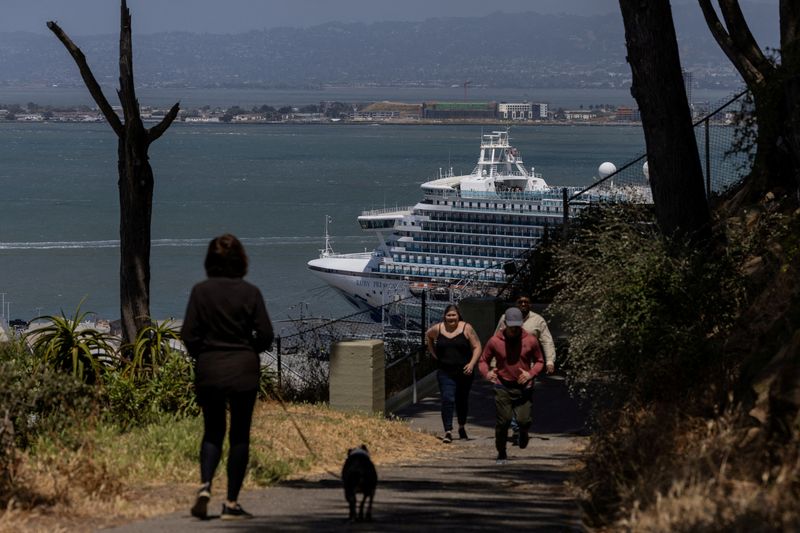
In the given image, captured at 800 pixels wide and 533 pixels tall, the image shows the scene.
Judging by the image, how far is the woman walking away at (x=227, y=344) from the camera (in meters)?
Answer: 6.08

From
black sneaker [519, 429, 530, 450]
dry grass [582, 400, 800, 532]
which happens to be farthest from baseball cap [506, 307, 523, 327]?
dry grass [582, 400, 800, 532]

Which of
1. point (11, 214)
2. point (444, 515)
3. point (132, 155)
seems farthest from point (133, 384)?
point (11, 214)

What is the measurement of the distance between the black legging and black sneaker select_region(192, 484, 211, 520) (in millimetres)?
58

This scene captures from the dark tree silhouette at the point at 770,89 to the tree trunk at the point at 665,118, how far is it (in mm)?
797

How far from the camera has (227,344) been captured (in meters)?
6.11

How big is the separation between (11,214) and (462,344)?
87784 mm

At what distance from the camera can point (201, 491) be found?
6.06 m

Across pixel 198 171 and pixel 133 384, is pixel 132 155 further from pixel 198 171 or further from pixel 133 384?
pixel 198 171

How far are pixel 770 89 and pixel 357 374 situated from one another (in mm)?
4146

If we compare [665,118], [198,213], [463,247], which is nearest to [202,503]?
[665,118]

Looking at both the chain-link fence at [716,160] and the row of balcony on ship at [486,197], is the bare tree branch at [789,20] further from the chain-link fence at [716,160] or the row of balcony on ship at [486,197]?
the row of balcony on ship at [486,197]

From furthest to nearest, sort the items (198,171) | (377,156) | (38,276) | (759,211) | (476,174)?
(377,156) < (198,171) < (476,174) < (38,276) < (759,211)

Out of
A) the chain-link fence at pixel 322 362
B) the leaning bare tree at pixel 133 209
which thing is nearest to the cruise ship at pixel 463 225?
the chain-link fence at pixel 322 362

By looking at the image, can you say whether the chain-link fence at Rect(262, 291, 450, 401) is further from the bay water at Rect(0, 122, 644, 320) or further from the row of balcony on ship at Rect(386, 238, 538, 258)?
the row of balcony on ship at Rect(386, 238, 538, 258)
